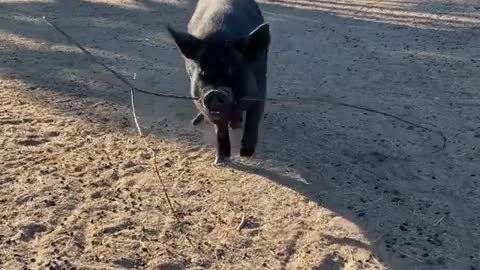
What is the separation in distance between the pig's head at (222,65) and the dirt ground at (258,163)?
79cm

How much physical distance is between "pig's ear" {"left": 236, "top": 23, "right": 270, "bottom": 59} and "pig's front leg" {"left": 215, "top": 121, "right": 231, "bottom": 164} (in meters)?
0.74

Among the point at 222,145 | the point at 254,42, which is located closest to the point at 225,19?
the point at 254,42

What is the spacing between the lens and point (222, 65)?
530 centimetres

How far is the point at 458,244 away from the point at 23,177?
10.6ft

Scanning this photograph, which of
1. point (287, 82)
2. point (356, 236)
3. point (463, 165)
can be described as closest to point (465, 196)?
point (463, 165)

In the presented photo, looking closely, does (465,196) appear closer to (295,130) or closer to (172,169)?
(295,130)

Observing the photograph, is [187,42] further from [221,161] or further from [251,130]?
[221,161]

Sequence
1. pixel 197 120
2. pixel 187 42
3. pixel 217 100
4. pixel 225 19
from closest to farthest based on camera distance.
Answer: pixel 217 100 < pixel 187 42 < pixel 225 19 < pixel 197 120

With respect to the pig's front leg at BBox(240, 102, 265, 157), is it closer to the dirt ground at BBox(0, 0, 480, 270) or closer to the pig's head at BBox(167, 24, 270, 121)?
the dirt ground at BBox(0, 0, 480, 270)

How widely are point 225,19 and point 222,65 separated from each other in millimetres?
1082

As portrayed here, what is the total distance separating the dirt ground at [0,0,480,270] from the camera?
500cm

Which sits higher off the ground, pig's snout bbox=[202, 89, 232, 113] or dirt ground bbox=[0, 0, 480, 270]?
pig's snout bbox=[202, 89, 232, 113]

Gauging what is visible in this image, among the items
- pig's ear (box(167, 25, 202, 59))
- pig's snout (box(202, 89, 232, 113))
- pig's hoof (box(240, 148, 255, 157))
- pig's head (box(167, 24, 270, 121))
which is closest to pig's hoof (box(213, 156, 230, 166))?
pig's hoof (box(240, 148, 255, 157))

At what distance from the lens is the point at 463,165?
624cm
